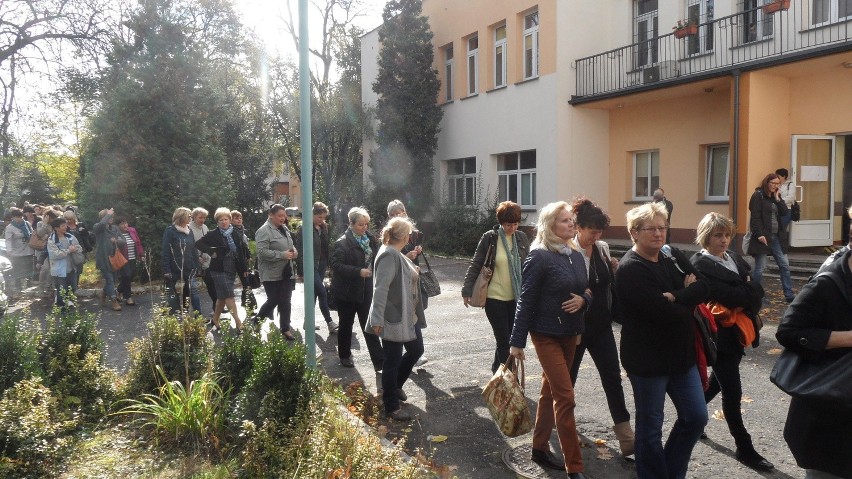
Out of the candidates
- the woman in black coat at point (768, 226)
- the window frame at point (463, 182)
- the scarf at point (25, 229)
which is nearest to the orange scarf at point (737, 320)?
the woman in black coat at point (768, 226)

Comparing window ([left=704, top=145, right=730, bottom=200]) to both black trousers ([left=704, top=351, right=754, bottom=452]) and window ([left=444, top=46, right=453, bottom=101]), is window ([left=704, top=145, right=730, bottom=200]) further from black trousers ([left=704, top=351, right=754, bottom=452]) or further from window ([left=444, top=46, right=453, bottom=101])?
black trousers ([left=704, top=351, right=754, bottom=452])

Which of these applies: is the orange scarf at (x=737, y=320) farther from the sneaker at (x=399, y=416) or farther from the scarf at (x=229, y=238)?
the scarf at (x=229, y=238)

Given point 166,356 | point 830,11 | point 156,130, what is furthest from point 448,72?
point 166,356

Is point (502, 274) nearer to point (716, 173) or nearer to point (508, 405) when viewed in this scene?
point (508, 405)

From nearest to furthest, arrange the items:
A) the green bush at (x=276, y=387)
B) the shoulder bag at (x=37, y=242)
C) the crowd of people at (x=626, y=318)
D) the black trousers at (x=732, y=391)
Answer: the crowd of people at (x=626, y=318) → the green bush at (x=276, y=387) → the black trousers at (x=732, y=391) → the shoulder bag at (x=37, y=242)

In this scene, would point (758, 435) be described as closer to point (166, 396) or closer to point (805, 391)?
point (805, 391)

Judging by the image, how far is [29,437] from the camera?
148 inches

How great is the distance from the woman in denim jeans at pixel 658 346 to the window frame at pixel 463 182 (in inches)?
684

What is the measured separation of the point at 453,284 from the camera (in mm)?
14227

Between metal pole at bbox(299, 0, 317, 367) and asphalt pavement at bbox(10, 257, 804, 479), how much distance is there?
1087mm

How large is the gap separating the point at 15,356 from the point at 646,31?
1702 cm

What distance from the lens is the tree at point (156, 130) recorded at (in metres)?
15.9

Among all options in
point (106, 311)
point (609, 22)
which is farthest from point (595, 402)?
point (609, 22)

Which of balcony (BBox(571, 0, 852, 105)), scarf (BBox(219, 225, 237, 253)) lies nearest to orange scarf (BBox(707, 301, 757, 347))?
scarf (BBox(219, 225, 237, 253))
